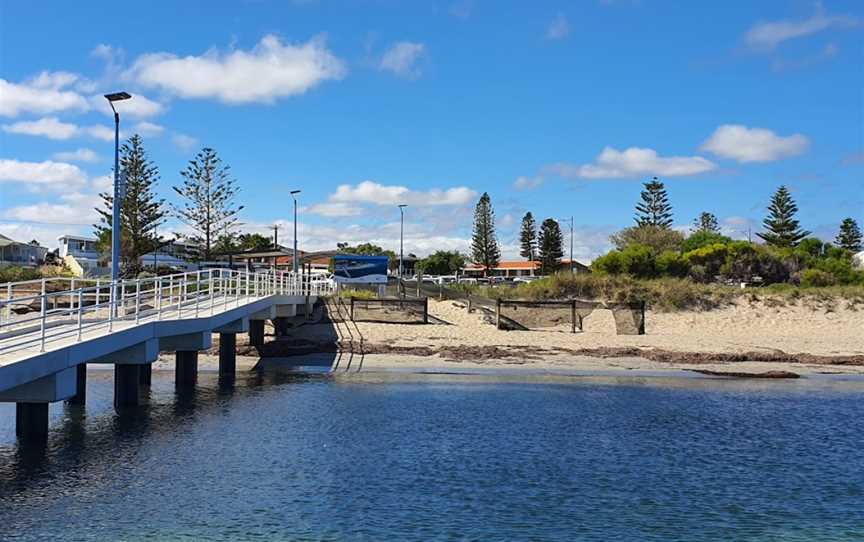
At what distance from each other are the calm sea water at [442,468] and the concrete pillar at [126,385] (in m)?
0.78

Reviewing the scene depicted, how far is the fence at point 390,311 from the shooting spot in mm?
39594

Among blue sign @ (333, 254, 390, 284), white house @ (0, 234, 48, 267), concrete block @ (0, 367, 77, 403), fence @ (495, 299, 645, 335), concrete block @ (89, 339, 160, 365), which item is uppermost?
white house @ (0, 234, 48, 267)

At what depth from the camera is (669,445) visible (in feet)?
62.2

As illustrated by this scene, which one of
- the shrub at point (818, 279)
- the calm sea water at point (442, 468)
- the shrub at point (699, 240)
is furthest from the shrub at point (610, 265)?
the calm sea water at point (442, 468)

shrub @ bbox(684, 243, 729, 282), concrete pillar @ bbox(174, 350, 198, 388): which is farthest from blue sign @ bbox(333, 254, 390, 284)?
concrete pillar @ bbox(174, 350, 198, 388)

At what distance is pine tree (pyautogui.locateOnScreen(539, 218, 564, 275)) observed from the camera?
349 ft

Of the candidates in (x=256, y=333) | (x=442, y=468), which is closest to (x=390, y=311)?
(x=256, y=333)

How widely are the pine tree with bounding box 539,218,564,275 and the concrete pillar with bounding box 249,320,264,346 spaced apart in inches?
2934

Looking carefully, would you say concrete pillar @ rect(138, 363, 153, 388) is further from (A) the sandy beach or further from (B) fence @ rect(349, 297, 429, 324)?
(B) fence @ rect(349, 297, 429, 324)

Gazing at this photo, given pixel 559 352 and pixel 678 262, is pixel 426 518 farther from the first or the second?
pixel 678 262

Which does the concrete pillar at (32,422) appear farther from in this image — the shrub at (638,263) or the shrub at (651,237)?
the shrub at (651,237)

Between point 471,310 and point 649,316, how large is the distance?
32.1ft

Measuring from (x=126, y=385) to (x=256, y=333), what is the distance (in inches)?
514

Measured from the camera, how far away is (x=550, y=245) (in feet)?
351
